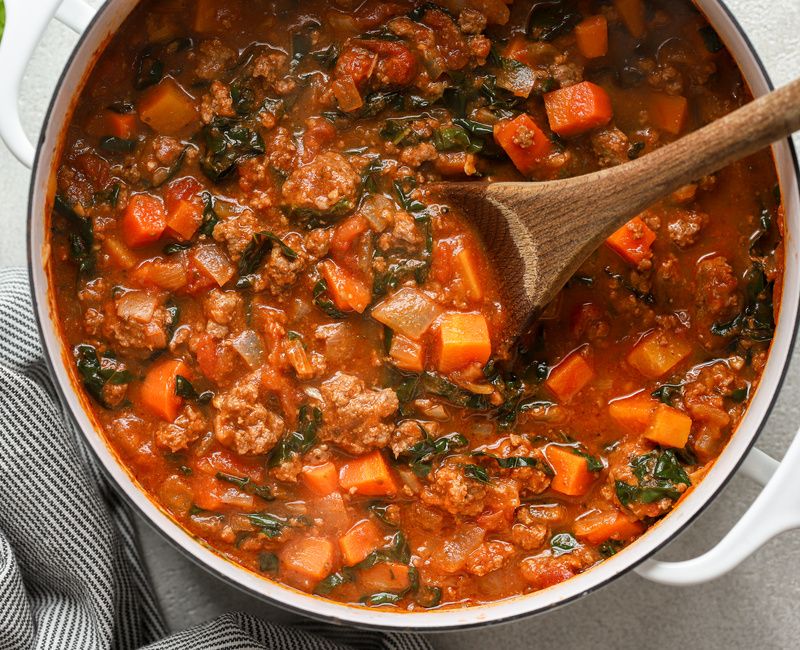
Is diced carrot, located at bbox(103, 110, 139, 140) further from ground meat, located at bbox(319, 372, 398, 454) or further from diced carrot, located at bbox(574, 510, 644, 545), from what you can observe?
diced carrot, located at bbox(574, 510, 644, 545)

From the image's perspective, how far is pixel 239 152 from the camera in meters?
3.93

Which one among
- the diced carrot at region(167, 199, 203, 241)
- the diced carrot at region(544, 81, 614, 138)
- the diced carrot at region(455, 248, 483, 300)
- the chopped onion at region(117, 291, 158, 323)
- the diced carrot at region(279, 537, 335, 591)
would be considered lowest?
the diced carrot at region(279, 537, 335, 591)

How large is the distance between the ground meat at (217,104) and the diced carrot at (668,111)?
1796mm

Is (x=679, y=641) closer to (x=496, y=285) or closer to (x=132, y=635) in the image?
(x=496, y=285)

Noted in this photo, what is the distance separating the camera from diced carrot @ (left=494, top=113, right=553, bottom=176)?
12.9 feet

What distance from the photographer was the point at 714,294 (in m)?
3.92

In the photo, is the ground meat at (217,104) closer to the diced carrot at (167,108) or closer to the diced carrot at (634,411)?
the diced carrot at (167,108)

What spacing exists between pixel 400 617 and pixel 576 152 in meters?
2.10

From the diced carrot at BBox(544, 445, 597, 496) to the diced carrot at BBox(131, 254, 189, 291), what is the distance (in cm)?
174

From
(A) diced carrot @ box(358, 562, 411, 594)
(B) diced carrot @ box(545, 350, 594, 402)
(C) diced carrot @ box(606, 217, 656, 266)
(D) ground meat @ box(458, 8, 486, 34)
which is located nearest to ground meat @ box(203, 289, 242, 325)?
Result: (A) diced carrot @ box(358, 562, 411, 594)

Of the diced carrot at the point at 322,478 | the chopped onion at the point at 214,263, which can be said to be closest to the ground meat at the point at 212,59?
the chopped onion at the point at 214,263

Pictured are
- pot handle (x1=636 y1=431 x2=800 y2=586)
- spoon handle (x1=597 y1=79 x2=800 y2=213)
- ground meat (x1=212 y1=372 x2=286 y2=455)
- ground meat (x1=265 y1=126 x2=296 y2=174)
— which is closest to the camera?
spoon handle (x1=597 y1=79 x2=800 y2=213)

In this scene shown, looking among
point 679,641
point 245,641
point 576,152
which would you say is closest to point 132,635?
point 245,641

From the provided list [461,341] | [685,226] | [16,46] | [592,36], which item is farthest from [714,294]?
[16,46]
